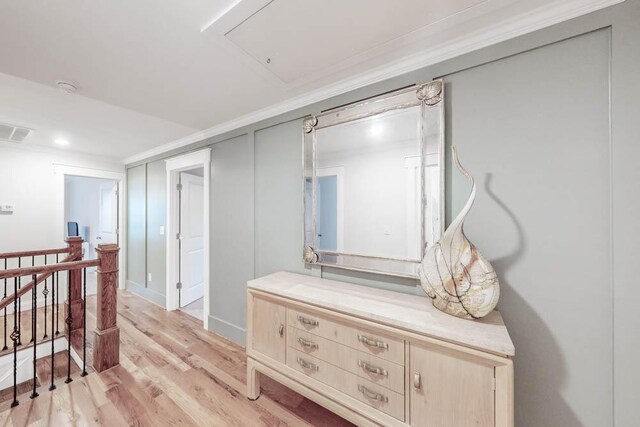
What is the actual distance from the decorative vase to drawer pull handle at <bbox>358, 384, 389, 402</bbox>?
1.71 feet

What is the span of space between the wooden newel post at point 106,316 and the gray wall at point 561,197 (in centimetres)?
258

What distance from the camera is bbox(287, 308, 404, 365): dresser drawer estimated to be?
1.19m

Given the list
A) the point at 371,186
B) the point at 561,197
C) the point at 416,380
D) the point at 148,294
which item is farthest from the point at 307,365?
the point at 148,294

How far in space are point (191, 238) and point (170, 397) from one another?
223 centimetres

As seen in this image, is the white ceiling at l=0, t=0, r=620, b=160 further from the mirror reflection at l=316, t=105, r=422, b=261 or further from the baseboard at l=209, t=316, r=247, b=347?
the baseboard at l=209, t=316, r=247, b=347

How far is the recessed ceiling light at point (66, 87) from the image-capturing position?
68.9 inches

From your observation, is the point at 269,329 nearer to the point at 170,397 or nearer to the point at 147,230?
the point at 170,397

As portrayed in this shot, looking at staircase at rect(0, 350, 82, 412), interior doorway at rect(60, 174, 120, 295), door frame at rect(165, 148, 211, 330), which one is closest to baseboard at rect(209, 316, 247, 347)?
door frame at rect(165, 148, 211, 330)

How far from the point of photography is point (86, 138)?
3094mm

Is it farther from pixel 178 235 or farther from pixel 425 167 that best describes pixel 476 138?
pixel 178 235

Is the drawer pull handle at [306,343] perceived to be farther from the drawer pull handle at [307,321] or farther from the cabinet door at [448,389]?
the cabinet door at [448,389]

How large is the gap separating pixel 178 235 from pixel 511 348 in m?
3.63

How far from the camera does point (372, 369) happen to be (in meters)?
1.25

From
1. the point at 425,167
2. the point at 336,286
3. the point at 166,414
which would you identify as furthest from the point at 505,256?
the point at 166,414
